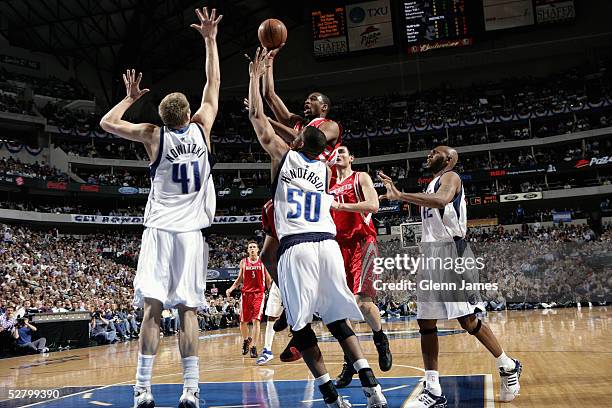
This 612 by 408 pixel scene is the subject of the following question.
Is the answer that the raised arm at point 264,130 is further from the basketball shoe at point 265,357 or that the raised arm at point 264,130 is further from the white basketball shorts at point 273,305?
the basketball shoe at point 265,357

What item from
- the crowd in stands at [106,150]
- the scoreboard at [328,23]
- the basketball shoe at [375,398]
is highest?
the scoreboard at [328,23]

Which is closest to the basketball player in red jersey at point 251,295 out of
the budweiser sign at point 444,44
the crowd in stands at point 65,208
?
the crowd in stands at point 65,208

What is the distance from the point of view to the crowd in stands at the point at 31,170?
1152 inches

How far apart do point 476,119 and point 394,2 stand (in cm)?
893

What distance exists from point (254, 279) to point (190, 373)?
6199mm

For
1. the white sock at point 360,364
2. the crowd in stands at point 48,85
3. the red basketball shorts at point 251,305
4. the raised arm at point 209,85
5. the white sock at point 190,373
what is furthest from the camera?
the crowd in stands at point 48,85

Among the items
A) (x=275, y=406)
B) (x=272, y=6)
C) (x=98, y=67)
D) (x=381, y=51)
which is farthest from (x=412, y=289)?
(x=98, y=67)

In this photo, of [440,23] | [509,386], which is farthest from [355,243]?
[440,23]

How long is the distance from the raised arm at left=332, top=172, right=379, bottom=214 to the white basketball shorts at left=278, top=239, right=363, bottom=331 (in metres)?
0.42

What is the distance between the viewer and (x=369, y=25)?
34.2 m

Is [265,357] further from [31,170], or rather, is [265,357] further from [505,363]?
[31,170]

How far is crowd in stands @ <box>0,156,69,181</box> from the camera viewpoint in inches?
1152

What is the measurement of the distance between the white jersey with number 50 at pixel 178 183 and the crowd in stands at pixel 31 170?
28412 mm

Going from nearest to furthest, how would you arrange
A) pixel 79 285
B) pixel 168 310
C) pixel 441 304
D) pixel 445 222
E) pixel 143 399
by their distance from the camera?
1. pixel 143 399
2. pixel 441 304
3. pixel 445 222
4. pixel 168 310
5. pixel 79 285
